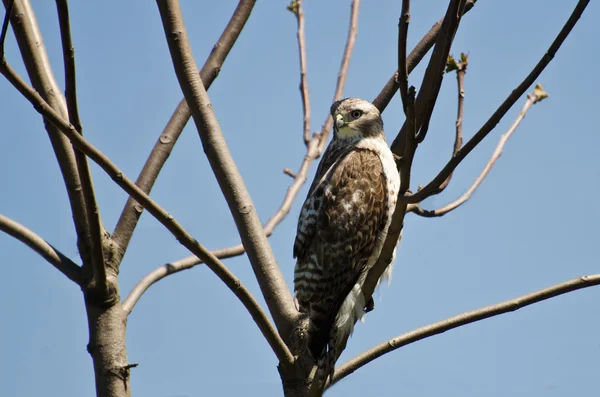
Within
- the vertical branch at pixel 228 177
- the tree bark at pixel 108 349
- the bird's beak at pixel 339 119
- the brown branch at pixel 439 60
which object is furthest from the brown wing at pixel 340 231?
the brown branch at pixel 439 60

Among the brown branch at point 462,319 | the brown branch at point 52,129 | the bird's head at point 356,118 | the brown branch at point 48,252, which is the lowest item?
the brown branch at point 462,319

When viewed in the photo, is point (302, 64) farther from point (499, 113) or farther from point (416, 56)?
point (499, 113)

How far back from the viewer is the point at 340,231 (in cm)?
481

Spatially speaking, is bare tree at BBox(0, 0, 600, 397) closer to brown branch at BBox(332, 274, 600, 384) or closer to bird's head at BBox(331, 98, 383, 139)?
brown branch at BBox(332, 274, 600, 384)

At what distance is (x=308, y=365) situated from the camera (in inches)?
158

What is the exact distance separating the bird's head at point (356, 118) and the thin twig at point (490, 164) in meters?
0.87

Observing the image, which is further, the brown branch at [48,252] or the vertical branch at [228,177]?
the vertical branch at [228,177]

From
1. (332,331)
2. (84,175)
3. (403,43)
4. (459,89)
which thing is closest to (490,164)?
(459,89)

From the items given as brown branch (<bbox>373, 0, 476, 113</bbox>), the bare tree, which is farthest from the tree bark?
brown branch (<bbox>373, 0, 476, 113</bbox>)

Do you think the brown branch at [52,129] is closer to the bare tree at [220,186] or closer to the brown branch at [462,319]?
the bare tree at [220,186]

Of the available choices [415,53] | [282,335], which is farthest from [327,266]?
Result: [415,53]

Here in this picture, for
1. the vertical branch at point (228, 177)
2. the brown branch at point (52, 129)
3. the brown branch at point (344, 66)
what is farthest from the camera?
the brown branch at point (344, 66)

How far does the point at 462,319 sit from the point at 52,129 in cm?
219

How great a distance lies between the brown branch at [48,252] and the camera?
3.99 meters
